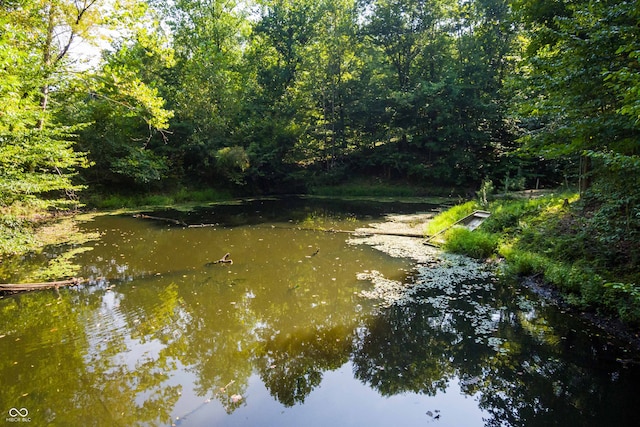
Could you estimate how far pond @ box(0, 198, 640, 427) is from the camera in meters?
3.87

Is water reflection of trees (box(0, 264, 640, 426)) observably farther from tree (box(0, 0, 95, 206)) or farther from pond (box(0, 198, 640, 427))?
tree (box(0, 0, 95, 206))

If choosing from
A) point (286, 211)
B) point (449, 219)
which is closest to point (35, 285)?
point (449, 219)

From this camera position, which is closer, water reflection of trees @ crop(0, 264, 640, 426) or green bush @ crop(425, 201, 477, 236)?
water reflection of trees @ crop(0, 264, 640, 426)

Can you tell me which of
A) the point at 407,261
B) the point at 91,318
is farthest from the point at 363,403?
the point at 407,261

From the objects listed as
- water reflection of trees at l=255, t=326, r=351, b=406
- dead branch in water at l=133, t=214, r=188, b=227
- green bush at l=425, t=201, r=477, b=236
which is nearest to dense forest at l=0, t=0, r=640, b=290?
green bush at l=425, t=201, r=477, b=236

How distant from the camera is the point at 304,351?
198 inches

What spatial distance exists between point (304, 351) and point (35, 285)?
225 inches

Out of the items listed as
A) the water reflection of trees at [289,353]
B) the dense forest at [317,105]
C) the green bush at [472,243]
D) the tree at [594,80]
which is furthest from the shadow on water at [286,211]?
the tree at [594,80]

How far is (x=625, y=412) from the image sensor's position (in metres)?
3.75

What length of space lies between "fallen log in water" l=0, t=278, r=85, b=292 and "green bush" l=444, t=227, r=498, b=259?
348 inches

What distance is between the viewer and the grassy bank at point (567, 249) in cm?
575

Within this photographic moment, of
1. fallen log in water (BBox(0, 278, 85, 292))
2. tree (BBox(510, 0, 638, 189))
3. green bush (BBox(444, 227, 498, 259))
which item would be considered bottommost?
fallen log in water (BBox(0, 278, 85, 292))

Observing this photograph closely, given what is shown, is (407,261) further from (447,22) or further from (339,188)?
(447,22)

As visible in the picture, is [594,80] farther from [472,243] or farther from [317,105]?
[317,105]
